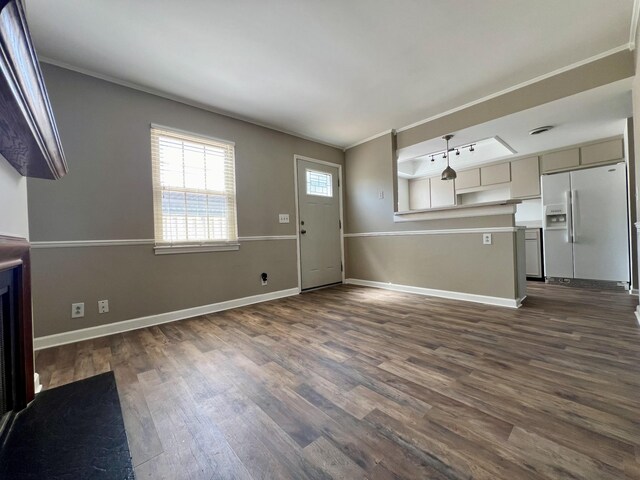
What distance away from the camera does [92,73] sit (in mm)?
2281

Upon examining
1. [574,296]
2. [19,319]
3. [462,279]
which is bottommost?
[574,296]

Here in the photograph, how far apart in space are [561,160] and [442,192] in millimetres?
1903

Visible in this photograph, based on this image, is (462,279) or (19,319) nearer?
(19,319)

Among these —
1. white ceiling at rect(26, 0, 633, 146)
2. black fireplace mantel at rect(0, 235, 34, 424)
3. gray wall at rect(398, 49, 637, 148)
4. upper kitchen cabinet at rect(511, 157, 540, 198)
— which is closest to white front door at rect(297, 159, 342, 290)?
white ceiling at rect(26, 0, 633, 146)

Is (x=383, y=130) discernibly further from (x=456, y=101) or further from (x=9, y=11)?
(x=9, y=11)

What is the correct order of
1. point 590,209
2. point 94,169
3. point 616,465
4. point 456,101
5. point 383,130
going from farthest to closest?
1. point 383,130
2. point 590,209
3. point 456,101
4. point 94,169
5. point 616,465

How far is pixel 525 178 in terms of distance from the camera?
14.6ft

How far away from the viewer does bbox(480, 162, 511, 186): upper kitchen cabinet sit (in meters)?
4.67

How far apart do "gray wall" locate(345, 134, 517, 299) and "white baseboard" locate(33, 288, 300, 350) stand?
1804 millimetres

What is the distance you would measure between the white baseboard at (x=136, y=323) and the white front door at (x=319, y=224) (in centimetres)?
90

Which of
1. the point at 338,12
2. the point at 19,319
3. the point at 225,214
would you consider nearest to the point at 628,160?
the point at 338,12

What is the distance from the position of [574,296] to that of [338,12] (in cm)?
404

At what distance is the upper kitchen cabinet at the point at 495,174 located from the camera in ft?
15.3

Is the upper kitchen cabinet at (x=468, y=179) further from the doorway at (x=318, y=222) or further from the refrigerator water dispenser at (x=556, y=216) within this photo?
the doorway at (x=318, y=222)
